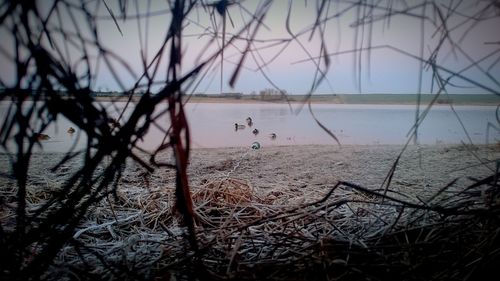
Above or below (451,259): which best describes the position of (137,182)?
below

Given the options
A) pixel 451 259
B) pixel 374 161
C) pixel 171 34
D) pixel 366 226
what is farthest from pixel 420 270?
pixel 374 161

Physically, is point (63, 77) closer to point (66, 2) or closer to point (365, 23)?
point (66, 2)

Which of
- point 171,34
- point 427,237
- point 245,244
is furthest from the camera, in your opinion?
point 245,244

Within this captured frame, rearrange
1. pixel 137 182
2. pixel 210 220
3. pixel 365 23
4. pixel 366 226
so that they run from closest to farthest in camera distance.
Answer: pixel 365 23 < pixel 366 226 < pixel 210 220 < pixel 137 182

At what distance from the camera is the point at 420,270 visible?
653mm

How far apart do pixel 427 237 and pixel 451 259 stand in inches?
3.0

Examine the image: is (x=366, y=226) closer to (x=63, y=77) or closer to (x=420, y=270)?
(x=420, y=270)

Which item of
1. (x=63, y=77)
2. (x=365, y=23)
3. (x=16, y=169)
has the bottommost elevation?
(x=16, y=169)

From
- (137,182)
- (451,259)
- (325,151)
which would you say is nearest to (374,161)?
(325,151)

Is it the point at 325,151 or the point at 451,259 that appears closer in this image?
the point at 451,259

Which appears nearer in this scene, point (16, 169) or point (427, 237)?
point (16, 169)

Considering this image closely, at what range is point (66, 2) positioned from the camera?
0.57 metres

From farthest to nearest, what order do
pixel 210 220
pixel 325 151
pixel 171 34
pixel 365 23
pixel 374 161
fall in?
1. pixel 325 151
2. pixel 374 161
3. pixel 210 220
4. pixel 365 23
5. pixel 171 34

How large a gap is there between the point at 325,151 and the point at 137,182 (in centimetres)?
238
